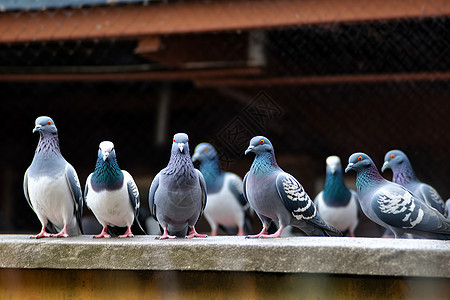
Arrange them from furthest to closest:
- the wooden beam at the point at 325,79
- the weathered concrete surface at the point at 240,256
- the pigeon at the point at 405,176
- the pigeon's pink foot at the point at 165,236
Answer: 1. the wooden beam at the point at 325,79
2. the pigeon at the point at 405,176
3. the pigeon's pink foot at the point at 165,236
4. the weathered concrete surface at the point at 240,256

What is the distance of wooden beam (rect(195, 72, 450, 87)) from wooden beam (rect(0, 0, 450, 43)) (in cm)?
101

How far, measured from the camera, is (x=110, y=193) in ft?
8.95

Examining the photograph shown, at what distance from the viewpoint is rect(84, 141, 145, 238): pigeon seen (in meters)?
2.70

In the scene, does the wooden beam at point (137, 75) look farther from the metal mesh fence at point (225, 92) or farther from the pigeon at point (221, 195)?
the pigeon at point (221, 195)

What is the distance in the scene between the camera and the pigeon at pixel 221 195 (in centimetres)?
431

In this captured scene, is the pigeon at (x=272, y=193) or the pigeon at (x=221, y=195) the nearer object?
the pigeon at (x=272, y=193)

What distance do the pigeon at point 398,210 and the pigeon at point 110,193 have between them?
1.06 m

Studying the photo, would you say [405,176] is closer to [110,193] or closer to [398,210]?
[398,210]

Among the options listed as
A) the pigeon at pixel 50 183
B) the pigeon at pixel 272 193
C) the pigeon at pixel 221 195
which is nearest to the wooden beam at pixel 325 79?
the pigeon at pixel 221 195

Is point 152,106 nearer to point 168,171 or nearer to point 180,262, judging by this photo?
point 168,171

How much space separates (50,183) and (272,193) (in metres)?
0.99

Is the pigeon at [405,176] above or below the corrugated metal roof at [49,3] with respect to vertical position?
below

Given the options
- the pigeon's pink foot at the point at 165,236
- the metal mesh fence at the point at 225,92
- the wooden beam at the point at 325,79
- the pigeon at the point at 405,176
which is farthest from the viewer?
the wooden beam at the point at 325,79

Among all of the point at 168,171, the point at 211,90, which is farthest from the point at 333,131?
the point at 168,171
